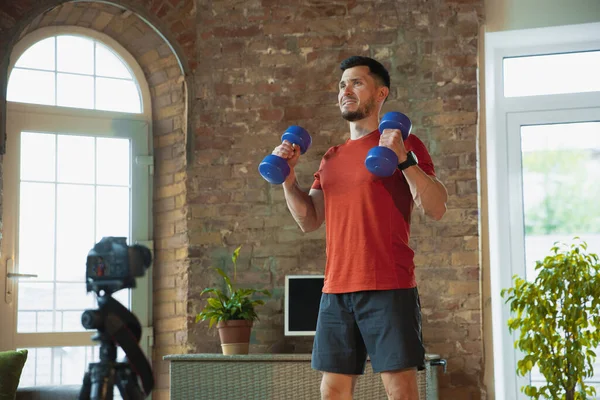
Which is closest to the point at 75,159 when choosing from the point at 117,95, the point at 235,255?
the point at 117,95

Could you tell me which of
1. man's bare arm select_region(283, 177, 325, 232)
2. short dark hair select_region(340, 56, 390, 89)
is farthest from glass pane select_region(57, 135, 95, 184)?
short dark hair select_region(340, 56, 390, 89)

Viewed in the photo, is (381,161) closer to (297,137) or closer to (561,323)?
(297,137)

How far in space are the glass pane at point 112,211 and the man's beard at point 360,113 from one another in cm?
239

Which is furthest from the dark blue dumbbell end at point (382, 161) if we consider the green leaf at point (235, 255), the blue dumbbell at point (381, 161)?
the green leaf at point (235, 255)

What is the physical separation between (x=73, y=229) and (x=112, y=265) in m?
2.90

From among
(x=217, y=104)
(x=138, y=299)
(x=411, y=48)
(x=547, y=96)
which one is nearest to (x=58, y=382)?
(x=138, y=299)

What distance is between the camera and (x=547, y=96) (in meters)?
4.88

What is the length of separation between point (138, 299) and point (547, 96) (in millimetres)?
2684

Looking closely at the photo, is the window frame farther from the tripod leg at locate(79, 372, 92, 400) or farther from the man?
the tripod leg at locate(79, 372, 92, 400)

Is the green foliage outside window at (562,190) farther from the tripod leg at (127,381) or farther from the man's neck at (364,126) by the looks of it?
the tripod leg at (127,381)

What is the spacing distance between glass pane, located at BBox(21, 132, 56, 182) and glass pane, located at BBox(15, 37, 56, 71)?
40 centimetres

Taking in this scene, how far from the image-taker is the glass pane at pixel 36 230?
181 inches

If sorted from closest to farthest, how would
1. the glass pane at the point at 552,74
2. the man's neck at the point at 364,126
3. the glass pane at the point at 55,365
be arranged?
1. the man's neck at the point at 364,126
2. the glass pane at the point at 55,365
3. the glass pane at the point at 552,74

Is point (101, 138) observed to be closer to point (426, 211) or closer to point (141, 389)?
point (426, 211)
